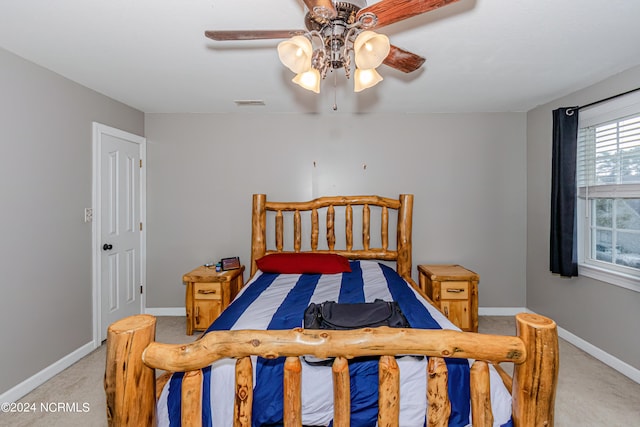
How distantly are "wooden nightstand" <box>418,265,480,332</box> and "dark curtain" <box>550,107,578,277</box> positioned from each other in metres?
0.78

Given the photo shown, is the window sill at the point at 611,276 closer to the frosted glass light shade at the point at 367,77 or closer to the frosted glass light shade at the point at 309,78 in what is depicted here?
the frosted glass light shade at the point at 367,77

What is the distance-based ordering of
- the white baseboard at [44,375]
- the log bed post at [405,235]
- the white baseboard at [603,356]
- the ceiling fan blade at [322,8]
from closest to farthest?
the ceiling fan blade at [322,8]
the white baseboard at [44,375]
the white baseboard at [603,356]
the log bed post at [405,235]

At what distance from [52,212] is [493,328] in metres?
4.14

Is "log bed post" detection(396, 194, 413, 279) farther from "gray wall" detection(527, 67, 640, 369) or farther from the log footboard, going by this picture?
the log footboard

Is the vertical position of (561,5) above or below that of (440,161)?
above

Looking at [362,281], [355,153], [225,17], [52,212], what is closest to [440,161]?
[355,153]

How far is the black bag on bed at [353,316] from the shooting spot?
159cm

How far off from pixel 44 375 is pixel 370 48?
10.4ft

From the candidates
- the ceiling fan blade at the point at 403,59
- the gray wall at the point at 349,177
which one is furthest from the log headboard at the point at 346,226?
the ceiling fan blade at the point at 403,59

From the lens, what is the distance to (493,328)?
10.9ft

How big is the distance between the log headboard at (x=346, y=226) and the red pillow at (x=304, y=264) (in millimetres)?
343

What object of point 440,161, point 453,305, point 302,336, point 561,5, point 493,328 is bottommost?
point 493,328

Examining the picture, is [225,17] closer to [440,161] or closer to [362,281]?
[362,281]

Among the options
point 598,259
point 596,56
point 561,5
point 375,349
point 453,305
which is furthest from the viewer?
point 453,305
